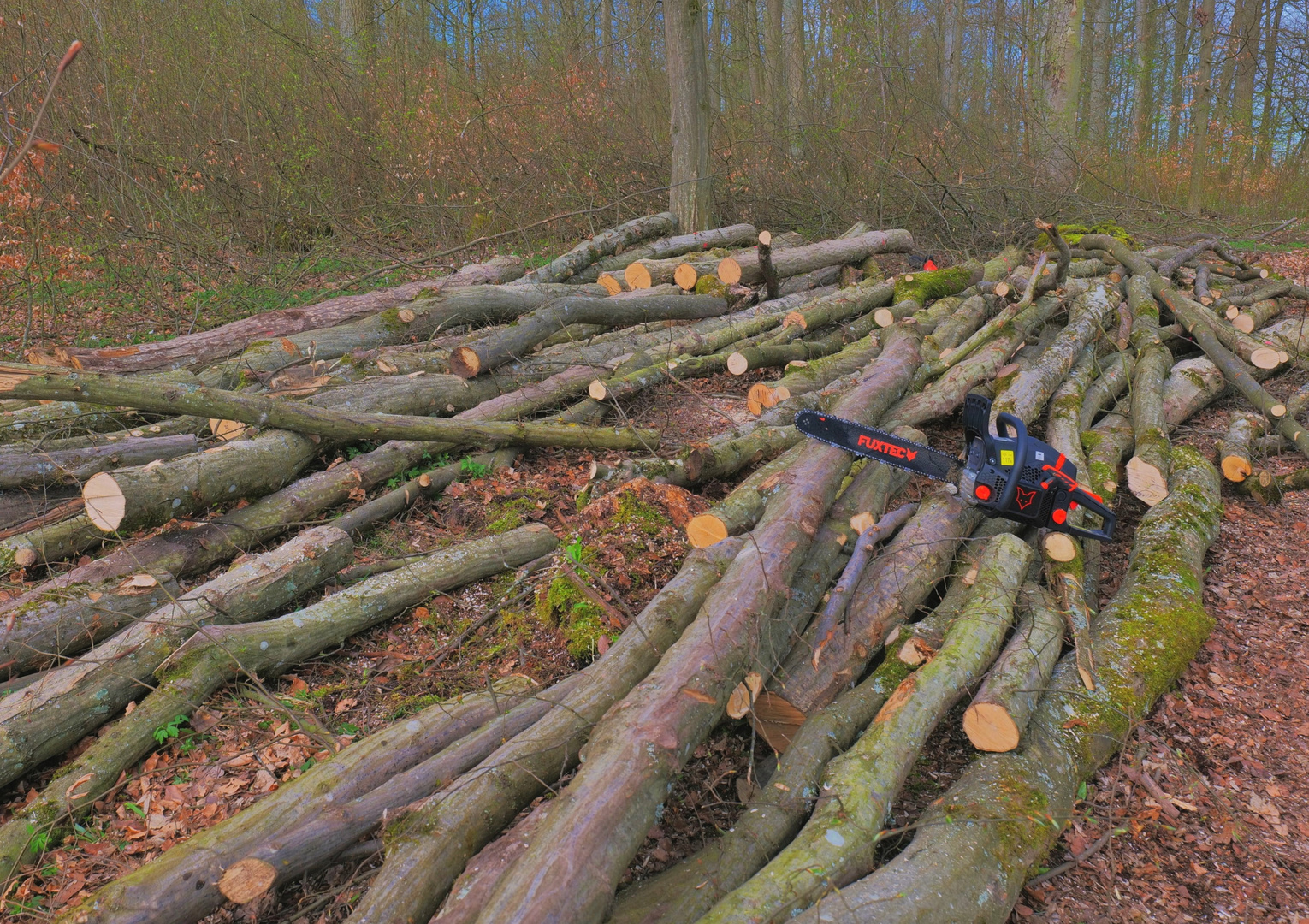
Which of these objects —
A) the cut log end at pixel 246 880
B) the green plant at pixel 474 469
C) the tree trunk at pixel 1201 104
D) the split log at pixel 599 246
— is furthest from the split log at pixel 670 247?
the tree trunk at pixel 1201 104

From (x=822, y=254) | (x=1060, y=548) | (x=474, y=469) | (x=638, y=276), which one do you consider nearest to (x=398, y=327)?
(x=474, y=469)

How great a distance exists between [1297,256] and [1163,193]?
19.2 feet

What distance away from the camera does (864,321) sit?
6930 mm

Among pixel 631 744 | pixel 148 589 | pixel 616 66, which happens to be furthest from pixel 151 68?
pixel 631 744

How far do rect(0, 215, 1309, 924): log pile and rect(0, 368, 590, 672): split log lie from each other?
0.06 feet

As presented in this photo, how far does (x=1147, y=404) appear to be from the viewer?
5145 millimetres

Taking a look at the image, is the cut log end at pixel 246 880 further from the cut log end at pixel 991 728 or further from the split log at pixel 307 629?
the cut log end at pixel 991 728

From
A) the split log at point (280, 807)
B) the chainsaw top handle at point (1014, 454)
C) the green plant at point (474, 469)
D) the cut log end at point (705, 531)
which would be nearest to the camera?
the split log at point (280, 807)

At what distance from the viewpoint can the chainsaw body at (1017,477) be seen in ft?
11.3

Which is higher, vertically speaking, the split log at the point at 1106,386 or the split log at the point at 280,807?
the split log at the point at 1106,386

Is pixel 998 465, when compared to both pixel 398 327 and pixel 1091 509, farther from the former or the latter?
pixel 398 327

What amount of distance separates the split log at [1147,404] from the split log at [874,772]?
1571 millimetres

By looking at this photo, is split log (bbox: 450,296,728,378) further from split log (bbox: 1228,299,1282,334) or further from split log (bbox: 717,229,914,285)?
split log (bbox: 1228,299,1282,334)

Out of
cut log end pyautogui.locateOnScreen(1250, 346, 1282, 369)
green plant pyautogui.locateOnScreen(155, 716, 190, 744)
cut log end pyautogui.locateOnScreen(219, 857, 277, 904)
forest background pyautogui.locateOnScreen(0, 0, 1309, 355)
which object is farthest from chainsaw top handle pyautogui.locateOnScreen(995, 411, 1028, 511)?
forest background pyautogui.locateOnScreen(0, 0, 1309, 355)
